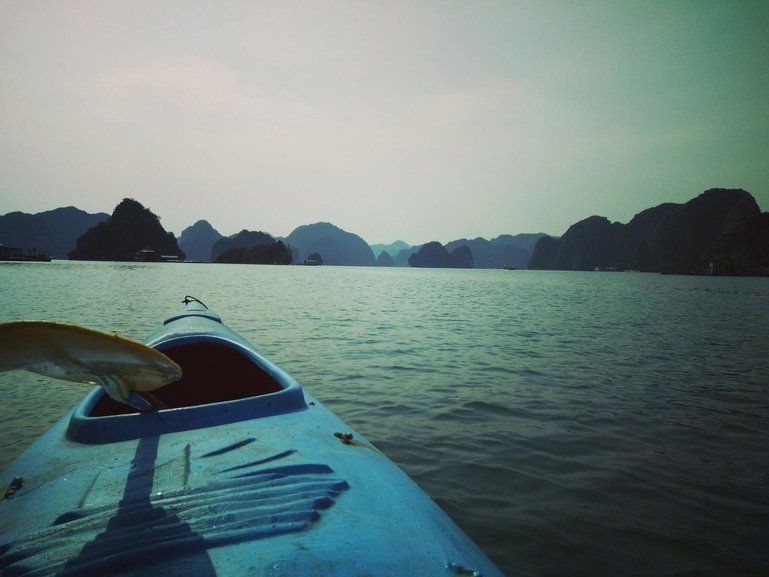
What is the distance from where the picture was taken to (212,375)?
17.8 feet

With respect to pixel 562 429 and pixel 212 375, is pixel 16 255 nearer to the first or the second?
pixel 212 375

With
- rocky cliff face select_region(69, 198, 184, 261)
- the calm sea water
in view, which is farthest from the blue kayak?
rocky cliff face select_region(69, 198, 184, 261)

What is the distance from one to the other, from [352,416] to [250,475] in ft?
15.0

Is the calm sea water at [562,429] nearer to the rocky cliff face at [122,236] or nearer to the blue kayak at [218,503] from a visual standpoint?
the blue kayak at [218,503]

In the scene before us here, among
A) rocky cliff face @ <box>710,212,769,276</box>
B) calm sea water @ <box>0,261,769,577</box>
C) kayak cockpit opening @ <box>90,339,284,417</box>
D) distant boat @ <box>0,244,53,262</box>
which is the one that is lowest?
calm sea water @ <box>0,261,769,577</box>

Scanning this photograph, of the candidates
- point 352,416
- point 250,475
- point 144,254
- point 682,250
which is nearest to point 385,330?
point 352,416

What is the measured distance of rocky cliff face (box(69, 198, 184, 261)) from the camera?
154 m

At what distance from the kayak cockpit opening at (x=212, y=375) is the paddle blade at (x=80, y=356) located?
10.1 ft

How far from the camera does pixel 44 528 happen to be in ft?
6.23

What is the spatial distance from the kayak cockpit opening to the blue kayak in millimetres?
1560

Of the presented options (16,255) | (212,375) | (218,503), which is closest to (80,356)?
(218,503)

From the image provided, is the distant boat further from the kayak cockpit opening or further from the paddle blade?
the paddle blade

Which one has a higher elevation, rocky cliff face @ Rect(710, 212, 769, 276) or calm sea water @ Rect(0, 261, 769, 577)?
rocky cliff face @ Rect(710, 212, 769, 276)

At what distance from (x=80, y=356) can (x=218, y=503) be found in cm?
99
